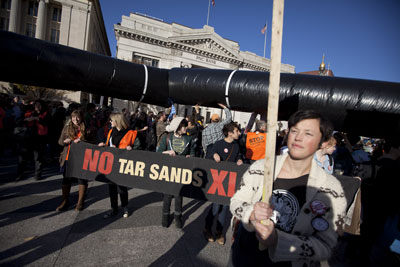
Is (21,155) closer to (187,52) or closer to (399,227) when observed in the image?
(399,227)

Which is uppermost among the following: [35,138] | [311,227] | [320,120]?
[320,120]

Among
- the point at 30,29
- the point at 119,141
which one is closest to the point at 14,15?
the point at 30,29

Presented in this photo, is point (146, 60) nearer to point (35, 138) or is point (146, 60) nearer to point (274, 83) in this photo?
point (35, 138)

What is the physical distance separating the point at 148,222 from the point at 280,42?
12.0 feet

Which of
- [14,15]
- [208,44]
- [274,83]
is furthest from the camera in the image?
[208,44]

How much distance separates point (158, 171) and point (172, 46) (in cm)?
3427

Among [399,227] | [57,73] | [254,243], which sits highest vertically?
[57,73]

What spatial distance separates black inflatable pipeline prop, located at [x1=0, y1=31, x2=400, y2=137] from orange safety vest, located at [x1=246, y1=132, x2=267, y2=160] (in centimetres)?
172

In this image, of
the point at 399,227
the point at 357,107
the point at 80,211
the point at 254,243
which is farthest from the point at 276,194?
the point at 80,211

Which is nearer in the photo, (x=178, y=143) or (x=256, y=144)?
(x=178, y=143)

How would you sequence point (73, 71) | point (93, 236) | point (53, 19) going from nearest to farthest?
point (73, 71), point (93, 236), point (53, 19)

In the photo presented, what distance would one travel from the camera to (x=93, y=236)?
3.24 m

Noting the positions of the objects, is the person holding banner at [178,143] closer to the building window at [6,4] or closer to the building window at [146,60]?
the building window at [146,60]

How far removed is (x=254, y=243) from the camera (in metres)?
1.52
